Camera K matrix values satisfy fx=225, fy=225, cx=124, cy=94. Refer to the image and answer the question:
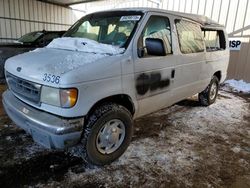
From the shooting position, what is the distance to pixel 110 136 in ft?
9.93

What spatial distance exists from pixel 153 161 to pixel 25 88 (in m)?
1.98

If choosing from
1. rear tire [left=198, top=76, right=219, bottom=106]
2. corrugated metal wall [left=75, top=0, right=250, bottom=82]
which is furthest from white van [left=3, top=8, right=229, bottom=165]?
corrugated metal wall [left=75, top=0, right=250, bottom=82]

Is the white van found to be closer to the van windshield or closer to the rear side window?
the van windshield

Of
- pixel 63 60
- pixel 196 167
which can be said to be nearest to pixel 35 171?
pixel 63 60

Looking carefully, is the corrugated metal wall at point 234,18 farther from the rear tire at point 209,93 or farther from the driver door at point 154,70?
the driver door at point 154,70

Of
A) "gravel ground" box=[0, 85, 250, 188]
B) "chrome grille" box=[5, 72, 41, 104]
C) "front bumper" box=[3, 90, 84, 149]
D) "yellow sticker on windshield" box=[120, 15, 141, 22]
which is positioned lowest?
"gravel ground" box=[0, 85, 250, 188]

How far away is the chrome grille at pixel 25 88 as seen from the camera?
263 centimetres

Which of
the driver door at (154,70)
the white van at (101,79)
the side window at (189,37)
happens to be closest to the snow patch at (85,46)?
the white van at (101,79)

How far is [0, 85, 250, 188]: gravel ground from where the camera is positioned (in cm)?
276

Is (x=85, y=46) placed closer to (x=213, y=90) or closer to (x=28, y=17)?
(x=213, y=90)

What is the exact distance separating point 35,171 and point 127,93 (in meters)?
1.56

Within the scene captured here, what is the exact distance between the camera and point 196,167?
3.10 metres

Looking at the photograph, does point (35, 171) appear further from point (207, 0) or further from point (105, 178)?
point (207, 0)

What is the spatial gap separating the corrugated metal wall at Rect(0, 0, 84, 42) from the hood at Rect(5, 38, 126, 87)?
13.0m
